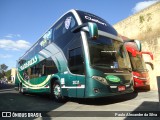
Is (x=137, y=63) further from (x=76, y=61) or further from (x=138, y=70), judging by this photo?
(x=76, y=61)

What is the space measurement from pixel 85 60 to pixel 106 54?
95 centimetres

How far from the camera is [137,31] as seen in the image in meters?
19.2

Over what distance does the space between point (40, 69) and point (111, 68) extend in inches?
201

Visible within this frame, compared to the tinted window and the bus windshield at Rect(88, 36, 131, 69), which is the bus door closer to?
the tinted window

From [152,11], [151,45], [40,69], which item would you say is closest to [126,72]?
[40,69]

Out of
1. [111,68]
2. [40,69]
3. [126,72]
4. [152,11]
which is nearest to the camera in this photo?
[111,68]

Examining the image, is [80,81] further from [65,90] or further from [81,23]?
[81,23]

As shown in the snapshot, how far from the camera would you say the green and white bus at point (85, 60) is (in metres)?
7.41

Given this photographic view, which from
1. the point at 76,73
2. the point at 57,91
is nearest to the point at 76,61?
the point at 76,73

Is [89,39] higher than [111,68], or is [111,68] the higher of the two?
[89,39]

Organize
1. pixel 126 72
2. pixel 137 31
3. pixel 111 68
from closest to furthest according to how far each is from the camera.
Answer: pixel 111 68 → pixel 126 72 → pixel 137 31

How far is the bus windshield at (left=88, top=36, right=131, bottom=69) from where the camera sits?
7695mm

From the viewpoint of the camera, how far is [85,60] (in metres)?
7.56

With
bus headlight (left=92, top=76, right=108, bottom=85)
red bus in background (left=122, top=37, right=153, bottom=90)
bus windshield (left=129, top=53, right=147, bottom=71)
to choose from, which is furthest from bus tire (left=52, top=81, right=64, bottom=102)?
bus windshield (left=129, top=53, right=147, bottom=71)
